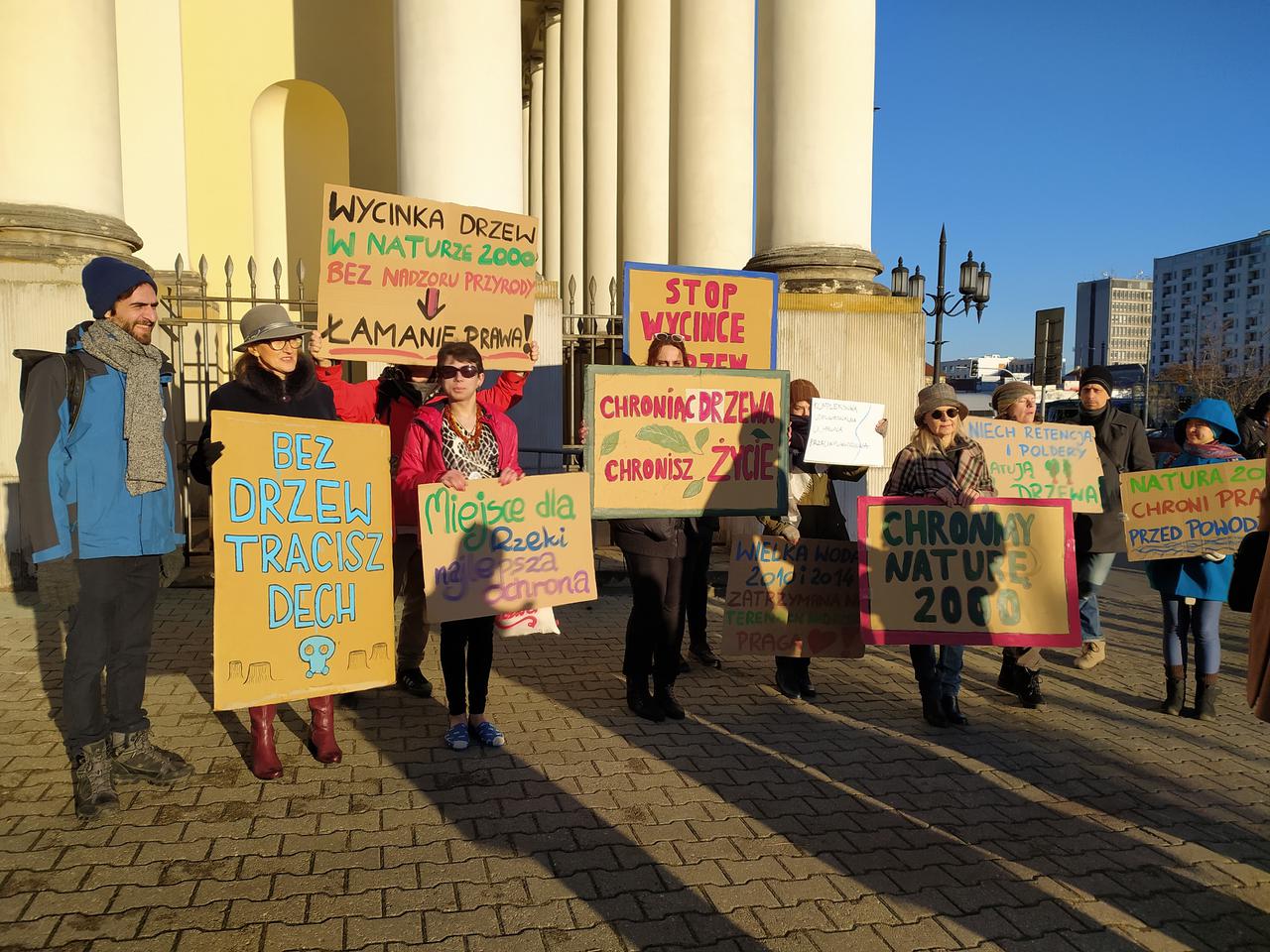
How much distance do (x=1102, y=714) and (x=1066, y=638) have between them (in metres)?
0.82

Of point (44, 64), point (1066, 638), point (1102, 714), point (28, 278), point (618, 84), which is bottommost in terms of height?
point (1102, 714)

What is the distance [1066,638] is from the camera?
4.94 meters

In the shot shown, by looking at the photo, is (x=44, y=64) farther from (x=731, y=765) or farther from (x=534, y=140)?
(x=534, y=140)

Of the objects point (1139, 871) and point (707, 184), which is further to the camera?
point (707, 184)

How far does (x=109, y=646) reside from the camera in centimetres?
402

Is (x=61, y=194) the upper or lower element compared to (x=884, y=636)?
upper

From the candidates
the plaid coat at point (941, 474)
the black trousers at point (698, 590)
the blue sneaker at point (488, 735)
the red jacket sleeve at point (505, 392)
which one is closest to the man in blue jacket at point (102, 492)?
the blue sneaker at point (488, 735)

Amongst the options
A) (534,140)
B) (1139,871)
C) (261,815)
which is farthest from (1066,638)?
(534,140)

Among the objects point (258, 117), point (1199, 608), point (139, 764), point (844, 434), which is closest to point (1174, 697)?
point (1199, 608)

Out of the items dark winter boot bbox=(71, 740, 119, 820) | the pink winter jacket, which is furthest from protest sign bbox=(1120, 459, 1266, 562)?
dark winter boot bbox=(71, 740, 119, 820)

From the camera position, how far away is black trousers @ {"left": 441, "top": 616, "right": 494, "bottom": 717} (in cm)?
458

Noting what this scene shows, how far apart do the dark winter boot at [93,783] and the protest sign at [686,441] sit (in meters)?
2.50

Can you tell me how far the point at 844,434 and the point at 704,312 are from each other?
3.76 feet

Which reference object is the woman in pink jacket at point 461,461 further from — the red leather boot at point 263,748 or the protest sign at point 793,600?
the protest sign at point 793,600
